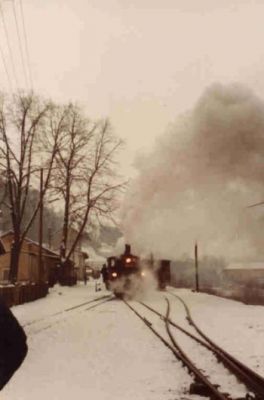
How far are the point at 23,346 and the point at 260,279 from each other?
64377 mm

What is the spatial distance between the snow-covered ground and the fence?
177 inches

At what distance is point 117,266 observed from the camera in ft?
122

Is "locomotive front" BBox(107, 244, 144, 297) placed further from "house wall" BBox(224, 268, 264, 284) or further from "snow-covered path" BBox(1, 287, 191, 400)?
"house wall" BBox(224, 268, 264, 284)

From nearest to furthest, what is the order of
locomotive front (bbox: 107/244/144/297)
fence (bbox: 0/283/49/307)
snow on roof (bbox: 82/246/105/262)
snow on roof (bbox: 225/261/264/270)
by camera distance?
1. fence (bbox: 0/283/49/307)
2. locomotive front (bbox: 107/244/144/297)
3. snow on roof (bbox: 225/261/264/270)
4. snow on roof (bbox: 82/246/105/262)

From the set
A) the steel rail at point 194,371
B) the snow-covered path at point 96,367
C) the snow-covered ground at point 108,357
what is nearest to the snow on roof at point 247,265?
the snow-covered ground at point 108,357

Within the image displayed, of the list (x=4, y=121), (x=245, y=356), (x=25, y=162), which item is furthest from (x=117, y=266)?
(x=245, y=356)

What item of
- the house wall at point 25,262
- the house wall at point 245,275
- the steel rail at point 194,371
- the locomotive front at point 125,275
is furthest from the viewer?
the house wall at point 245,275

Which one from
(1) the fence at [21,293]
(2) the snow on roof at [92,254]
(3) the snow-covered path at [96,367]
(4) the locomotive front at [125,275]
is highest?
(2) the snow on roof at [92,254]

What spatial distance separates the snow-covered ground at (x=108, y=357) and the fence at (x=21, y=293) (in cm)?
449

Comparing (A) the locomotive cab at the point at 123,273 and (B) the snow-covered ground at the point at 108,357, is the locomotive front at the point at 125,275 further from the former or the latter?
(B) the snow-covered ground at the point at 108,357

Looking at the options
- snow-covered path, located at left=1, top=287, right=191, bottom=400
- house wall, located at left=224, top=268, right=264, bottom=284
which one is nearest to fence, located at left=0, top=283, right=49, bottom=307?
snow-covered path, located at left=1, top=287, right=191, bottom=400

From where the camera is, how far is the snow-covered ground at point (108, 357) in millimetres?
8445

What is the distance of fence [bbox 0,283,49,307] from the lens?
1011 inches

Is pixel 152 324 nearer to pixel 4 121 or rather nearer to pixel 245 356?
pixel 245 356
